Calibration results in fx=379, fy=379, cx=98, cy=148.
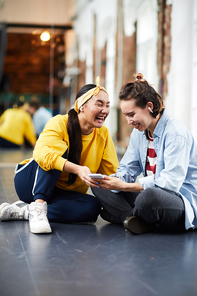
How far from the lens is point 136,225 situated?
7.02ft

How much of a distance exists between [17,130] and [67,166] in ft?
21.2

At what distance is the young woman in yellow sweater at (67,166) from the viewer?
2.19m

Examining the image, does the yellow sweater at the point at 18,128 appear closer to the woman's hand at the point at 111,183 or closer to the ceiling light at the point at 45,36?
the ceiling light at the point at 45,36

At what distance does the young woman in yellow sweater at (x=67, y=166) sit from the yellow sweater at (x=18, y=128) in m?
5.75

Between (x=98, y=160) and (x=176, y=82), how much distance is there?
11.5ft

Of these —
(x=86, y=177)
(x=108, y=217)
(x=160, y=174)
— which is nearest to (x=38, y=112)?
(x=108, y=217)

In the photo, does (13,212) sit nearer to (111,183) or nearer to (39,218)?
(39,218)

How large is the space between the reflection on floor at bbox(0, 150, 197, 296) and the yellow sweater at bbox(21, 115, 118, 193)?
37cm

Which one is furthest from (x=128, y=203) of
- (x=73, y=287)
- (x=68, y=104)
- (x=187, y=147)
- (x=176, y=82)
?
(x=68, y=104)

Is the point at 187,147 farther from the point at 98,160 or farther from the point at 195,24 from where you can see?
the point at 195,24

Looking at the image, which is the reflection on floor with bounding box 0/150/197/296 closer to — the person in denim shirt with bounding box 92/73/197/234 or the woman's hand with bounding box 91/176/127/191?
the person in denim shirt with bounding box 92/73/197/234

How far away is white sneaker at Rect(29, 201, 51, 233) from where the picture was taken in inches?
84.0

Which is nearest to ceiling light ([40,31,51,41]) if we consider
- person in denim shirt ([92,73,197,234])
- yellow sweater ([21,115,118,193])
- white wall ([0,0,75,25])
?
white wall ([0,0,75,25])

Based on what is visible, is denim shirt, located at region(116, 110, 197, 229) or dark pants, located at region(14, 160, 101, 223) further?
dark pants, located at region(14, 160, 101, 223)
